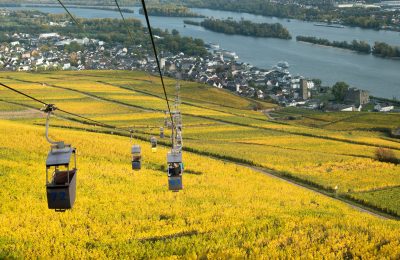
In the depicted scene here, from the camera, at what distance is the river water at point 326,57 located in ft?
367

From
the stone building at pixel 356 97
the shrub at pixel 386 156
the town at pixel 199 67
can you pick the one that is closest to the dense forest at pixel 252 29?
the town at pixel 199 67

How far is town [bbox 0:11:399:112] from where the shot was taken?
9644 cm

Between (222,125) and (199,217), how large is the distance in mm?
38270

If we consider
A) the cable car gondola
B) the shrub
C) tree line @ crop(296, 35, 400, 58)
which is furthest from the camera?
tree line @ crop(296, 35, 400, 58)

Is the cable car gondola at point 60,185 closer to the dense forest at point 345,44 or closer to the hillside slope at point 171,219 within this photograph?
the hillside slope at point 171,219

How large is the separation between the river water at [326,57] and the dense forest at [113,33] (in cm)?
1467

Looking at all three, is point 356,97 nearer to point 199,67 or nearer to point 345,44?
point 199,67

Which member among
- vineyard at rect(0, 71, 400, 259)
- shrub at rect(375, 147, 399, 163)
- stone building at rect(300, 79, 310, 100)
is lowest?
stone building at rect(300, 79, 310, 100)

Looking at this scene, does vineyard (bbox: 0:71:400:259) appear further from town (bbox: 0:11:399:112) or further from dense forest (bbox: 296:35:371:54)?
dense forest (bbox: 296:35:371:54)

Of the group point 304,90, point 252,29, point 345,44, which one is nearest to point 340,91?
point 304,90

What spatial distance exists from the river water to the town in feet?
21.0

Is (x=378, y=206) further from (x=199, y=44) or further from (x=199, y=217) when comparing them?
(x=199, y=44)

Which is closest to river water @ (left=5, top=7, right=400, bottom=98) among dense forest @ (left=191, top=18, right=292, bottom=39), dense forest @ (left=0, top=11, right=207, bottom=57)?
dense forest @ (left=191, top=18, right=292, bottom=39)

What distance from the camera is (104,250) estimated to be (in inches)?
628
